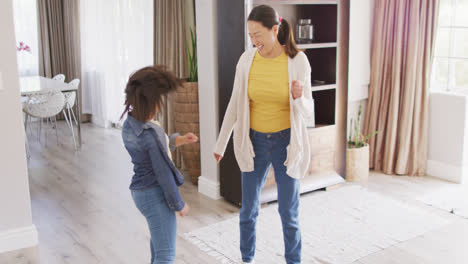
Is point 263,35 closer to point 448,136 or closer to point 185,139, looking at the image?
point 185,139

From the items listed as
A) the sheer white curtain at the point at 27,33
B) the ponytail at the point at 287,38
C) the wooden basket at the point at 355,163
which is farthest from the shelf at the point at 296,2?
the sheer white curtain at the point at 27,33

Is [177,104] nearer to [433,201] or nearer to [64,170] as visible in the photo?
[64,170]

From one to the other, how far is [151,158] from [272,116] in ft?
2.51

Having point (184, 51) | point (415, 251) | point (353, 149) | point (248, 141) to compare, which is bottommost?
point (415, 251)

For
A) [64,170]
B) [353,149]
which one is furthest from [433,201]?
[64,170]

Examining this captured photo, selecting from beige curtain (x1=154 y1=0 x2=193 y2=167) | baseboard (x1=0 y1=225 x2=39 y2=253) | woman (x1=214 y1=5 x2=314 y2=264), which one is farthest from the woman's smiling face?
beige curtain (x1=154 y1=0 x2=193 y2=167)

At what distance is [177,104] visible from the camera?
13.7 feet

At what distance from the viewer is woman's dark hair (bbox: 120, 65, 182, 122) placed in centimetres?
194

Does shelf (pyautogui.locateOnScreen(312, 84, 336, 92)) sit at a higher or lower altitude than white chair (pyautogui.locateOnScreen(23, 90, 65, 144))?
higher

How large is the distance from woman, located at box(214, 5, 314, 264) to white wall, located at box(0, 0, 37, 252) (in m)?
1.26

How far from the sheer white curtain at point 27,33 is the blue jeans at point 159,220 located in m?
5.72

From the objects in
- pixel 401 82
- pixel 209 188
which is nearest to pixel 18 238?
pixel 209 188

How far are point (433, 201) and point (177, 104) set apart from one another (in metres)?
2.12

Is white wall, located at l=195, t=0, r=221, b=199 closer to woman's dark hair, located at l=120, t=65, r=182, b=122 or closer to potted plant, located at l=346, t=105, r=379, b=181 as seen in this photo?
potted plant, located at l=346, t=105, r=379, b=181
